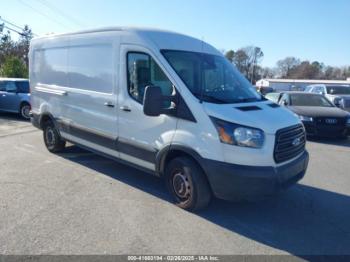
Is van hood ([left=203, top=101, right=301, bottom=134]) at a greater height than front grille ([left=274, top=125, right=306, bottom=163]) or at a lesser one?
greater

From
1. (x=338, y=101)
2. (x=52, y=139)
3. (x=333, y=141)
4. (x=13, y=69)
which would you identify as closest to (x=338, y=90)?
(x=338, y=101)

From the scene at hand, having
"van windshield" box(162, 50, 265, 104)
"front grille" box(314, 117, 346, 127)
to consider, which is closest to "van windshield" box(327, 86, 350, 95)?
"front grille" box(314, 117, 346, 127)

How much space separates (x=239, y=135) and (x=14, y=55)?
47.5 m

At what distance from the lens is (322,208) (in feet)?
15.9

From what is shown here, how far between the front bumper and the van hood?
1.68 ft

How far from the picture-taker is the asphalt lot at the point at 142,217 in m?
3.69

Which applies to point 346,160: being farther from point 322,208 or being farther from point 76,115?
point 76,115

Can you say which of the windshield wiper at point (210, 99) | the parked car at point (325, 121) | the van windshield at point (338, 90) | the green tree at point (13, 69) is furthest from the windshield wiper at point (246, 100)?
the green tree at point (13, 69)

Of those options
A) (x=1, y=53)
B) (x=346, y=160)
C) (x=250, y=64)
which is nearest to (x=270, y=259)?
(x=346, y=160)

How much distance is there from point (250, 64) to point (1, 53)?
6226 centimetres

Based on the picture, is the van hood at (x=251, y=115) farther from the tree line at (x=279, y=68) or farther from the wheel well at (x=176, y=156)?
the tree line at (x=279, y=68)

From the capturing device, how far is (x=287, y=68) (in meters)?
107

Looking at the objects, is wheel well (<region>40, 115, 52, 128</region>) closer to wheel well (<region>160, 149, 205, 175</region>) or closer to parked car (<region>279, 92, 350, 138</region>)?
wheel well (<region>160, 149, 205, 175</region>)

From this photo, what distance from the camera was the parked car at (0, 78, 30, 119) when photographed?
13766mm
